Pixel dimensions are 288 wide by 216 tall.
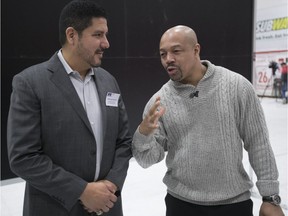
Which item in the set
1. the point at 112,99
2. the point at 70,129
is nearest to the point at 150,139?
the point at 112,99

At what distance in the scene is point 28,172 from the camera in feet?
4.77

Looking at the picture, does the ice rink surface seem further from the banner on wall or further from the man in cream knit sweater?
the banner on wall

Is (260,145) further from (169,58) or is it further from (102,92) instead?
(102,92)

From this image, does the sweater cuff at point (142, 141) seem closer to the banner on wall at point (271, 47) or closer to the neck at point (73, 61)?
the neck at point (73, 61)

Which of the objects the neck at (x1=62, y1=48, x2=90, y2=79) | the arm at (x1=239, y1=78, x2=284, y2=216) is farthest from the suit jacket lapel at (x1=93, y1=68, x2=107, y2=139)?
the arm at (x1=239, y1=78, x2=284, y2=216)

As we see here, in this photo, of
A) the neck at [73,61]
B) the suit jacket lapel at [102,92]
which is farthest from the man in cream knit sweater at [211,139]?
the neck at [73,61]

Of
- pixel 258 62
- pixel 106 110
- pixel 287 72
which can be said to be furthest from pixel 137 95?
pixel 258 62

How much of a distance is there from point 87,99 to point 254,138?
895 mm

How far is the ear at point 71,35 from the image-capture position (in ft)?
5.23

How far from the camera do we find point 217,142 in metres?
1.64

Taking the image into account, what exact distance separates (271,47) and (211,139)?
13268 mm

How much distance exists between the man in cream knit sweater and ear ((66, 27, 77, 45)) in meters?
0.47

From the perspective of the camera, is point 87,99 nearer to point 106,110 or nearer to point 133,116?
point 106,110

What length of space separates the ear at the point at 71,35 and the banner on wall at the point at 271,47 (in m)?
12.0
